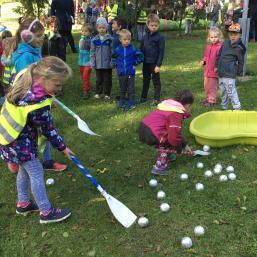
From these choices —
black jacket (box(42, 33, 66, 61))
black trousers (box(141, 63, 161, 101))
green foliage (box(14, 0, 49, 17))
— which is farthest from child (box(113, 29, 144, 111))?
green foliage (box(14, 0, 49, 17))

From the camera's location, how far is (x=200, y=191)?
466 centimetres

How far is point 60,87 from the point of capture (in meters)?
3.74

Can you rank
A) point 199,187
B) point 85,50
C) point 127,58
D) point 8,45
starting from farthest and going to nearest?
point 85,50 < point 127,58 < point 8,45 < point 199,187

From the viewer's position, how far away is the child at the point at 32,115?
3.59 meters

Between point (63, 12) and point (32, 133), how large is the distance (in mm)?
9281

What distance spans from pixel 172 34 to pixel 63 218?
14.4 meters

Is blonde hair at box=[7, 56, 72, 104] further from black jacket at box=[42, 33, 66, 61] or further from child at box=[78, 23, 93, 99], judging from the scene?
black jacket at box=[42, 33, 66, 61]

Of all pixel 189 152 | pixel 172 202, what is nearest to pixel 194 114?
pixel 189 152

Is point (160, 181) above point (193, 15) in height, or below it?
below

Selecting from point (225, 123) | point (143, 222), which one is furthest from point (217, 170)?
point (225, 123)

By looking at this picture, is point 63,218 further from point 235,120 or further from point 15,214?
point 235,120

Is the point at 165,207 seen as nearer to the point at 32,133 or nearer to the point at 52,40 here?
the point at 32,133

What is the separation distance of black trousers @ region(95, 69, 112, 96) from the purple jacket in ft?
14.3

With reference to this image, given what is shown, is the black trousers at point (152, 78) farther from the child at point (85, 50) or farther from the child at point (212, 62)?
the child at point (85, 50)
